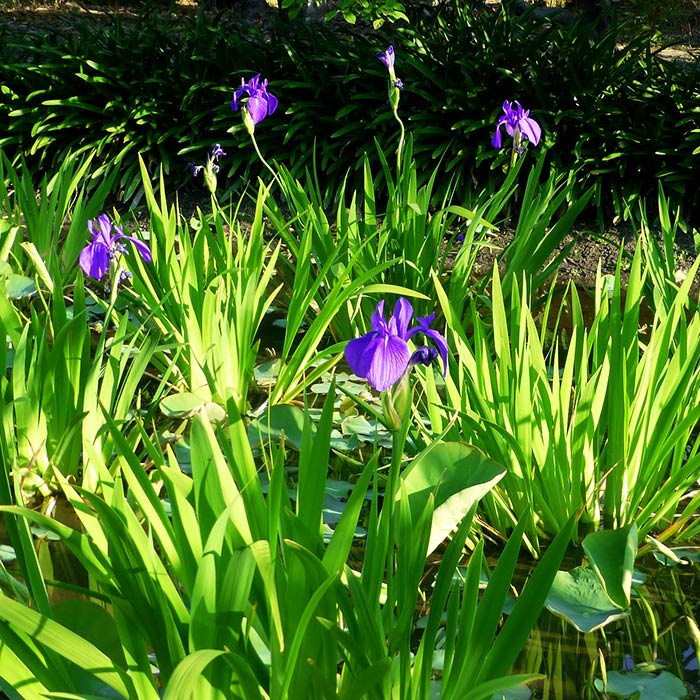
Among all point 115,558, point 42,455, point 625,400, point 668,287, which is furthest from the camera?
point 668,287

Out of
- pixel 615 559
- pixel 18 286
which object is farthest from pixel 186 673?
pixel 18 286

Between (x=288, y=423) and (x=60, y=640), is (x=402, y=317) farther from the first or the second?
(x=288, y=423)

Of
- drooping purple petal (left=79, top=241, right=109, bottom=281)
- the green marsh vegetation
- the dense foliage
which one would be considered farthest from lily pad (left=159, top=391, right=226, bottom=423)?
the dense foliage

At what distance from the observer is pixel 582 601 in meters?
1.47

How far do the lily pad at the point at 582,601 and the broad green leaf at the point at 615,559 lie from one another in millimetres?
38

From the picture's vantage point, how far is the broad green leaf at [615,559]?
136 centimetres

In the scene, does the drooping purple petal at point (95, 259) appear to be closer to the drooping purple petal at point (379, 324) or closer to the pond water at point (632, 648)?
the drooping purple petal at point (379, 324)

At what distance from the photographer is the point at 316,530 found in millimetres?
1173

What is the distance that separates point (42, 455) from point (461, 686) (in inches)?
44.9

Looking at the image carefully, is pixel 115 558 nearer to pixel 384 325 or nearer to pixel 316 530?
pixel 316 530

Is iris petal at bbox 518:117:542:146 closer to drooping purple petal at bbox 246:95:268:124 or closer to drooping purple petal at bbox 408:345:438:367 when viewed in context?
drooping purple petal at bbox 246:95:268:124

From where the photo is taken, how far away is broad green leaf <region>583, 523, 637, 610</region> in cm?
136

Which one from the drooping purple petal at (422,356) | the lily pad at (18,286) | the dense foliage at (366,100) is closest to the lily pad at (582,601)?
the drooping purple petal at (422,356)

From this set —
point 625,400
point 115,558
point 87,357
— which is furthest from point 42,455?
point 625,400
